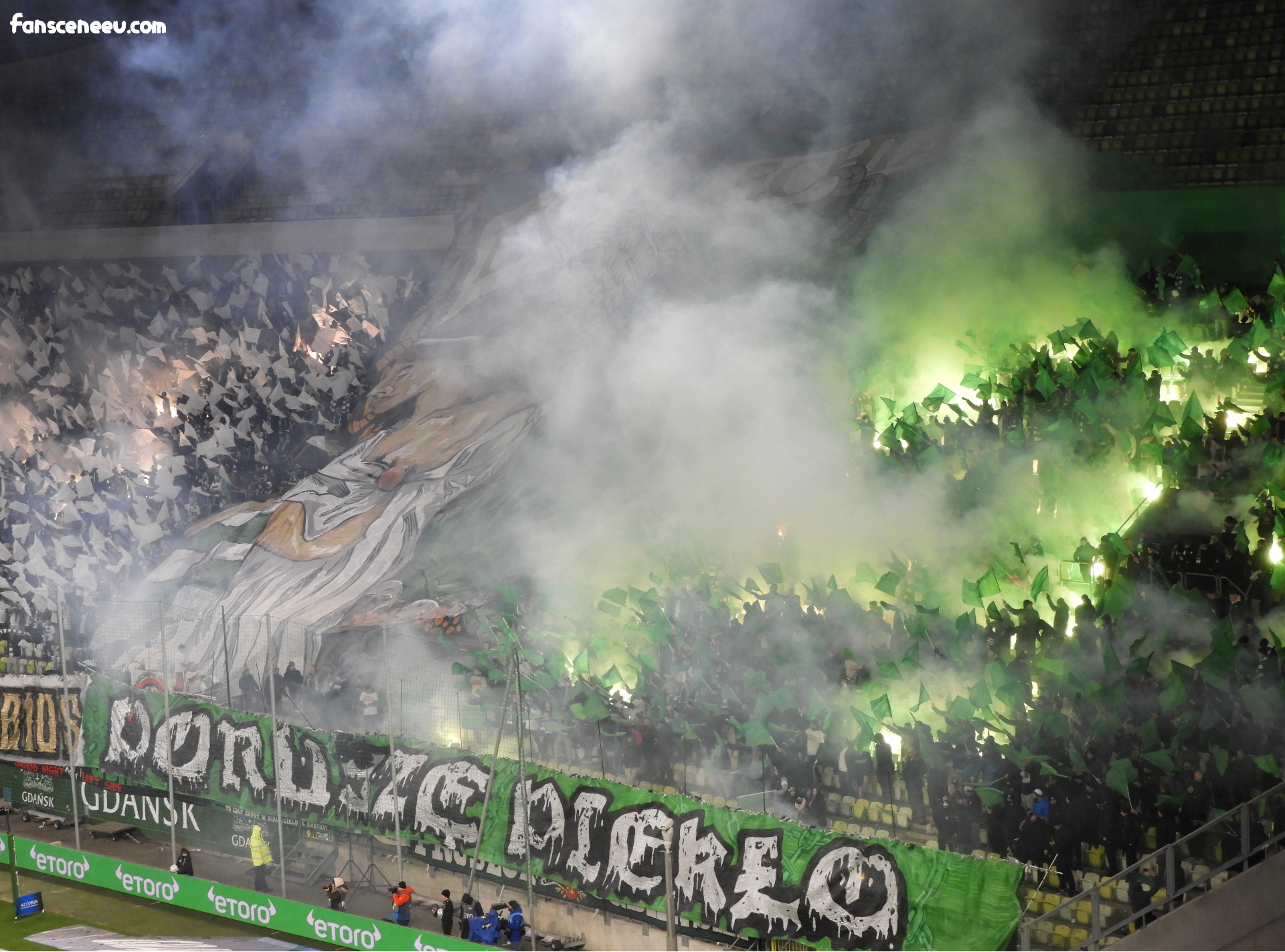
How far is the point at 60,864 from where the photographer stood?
53.8 feet

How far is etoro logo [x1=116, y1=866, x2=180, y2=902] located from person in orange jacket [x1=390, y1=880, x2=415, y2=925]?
307 centimetres

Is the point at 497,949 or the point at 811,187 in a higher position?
the point at 811,187

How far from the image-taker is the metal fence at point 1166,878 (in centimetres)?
1041

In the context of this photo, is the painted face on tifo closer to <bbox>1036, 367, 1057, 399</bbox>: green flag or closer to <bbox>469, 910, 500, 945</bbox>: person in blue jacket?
<bbox>1036, 367, 1057, 399</bbox>: green flag

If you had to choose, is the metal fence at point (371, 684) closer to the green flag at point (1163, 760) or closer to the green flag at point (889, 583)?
the green flag at point (889, 583)

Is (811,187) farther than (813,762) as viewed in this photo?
Yes

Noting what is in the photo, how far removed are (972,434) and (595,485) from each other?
5.80m

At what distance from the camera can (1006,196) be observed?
749 inches

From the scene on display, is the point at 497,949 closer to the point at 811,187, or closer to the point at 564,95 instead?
the point at 811,187

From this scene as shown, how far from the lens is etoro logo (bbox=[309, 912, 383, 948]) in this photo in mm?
13445

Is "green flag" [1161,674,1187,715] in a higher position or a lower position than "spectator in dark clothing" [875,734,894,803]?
higher

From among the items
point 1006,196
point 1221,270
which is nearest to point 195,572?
point 1006,196

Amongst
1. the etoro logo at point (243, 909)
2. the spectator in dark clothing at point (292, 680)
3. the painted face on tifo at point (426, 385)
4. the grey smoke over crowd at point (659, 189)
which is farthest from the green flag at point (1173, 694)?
the painted face on tifo at point (426, 385)

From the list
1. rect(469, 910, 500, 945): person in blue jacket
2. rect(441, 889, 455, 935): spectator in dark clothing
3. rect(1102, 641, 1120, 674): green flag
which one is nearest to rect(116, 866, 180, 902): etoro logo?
rect(441, 889, 455, 935): spectator in dark clothing
